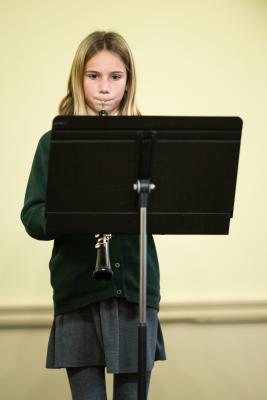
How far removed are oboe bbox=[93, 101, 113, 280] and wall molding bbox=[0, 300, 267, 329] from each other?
1040mm

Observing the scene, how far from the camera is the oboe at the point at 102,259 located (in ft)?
4.28

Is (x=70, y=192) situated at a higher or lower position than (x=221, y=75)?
lower

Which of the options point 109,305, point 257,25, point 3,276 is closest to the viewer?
point 109,305

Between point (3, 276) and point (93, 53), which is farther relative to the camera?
point (3, 276)

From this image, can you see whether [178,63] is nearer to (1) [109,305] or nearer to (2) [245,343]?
(2) [245,343]

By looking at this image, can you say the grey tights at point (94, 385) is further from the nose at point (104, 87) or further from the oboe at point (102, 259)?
the nose at point (104, 87)

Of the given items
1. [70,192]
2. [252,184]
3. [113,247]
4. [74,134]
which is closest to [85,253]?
[113,247]

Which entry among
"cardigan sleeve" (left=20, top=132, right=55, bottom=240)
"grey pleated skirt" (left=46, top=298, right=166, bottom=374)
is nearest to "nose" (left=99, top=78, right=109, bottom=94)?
"cardigan sleeve" (left=20, top=132, right=55, bottom=240)

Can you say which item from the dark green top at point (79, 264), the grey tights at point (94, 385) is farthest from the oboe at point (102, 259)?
the grey tights at point (94, 385)

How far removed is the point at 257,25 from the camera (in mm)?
2492

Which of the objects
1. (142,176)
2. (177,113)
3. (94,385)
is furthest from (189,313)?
(142,176)

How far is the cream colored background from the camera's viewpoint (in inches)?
92.4

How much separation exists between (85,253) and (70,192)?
0.22 m

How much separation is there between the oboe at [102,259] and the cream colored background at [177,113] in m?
1.03
